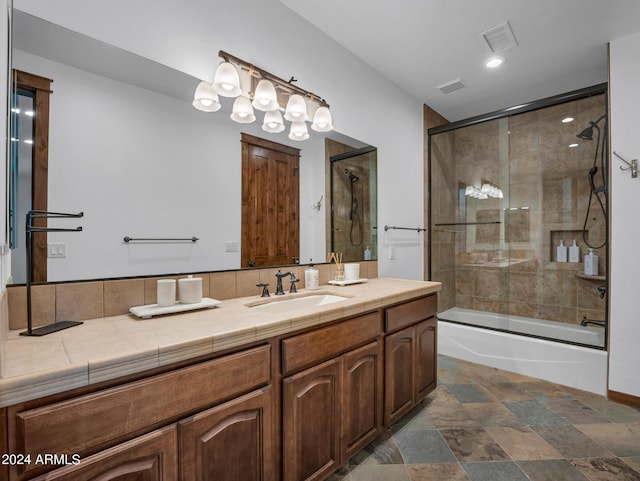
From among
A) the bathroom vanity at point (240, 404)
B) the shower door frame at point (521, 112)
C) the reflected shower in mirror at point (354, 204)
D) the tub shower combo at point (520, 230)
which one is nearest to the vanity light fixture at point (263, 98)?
the reflected shower in mirror at point (354, 204)

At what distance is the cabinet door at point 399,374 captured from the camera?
1738 millimetres

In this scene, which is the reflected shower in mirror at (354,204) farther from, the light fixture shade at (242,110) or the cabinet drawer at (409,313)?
the light fixture shade at (242,110)

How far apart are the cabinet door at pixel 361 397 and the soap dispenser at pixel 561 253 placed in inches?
110

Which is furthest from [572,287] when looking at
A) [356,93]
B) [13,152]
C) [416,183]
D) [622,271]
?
[13,152]

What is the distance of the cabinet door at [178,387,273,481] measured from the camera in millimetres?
953

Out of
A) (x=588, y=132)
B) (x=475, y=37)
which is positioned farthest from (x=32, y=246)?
(x=588, y=132)

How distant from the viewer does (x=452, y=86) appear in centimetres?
302

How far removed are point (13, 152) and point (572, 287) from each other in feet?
14.2

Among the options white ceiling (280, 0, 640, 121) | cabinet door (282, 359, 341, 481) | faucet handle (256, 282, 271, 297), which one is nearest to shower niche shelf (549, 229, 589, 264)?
white ceiling (280, 0, 640, 121)

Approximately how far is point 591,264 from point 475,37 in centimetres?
245

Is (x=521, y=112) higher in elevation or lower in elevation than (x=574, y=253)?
higher

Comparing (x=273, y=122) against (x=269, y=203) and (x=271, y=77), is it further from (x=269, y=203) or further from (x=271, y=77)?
(x=269, y=203)

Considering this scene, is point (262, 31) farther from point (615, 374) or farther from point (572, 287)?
point (572, 287)

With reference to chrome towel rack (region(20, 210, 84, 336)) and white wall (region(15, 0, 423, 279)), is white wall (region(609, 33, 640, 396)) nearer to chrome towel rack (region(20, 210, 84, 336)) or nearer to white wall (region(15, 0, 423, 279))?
white wall (region(15, 0, 423, 279))
